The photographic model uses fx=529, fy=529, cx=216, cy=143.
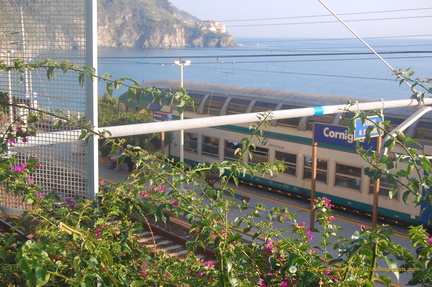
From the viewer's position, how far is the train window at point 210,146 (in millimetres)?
14750

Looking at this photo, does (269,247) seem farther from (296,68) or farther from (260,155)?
(296,68)

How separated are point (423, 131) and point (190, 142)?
7.03 m

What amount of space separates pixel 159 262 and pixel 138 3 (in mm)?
54714

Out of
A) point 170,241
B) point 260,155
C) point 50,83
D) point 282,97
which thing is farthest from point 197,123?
point 282,97

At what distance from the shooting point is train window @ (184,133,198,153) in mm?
15555

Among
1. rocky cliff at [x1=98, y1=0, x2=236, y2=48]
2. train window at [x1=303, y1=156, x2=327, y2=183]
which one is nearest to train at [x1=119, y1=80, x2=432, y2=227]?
train window at [x1=303, y1=156, x2=327, y2=183]

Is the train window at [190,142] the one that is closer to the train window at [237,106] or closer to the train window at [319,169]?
the train window at [237,106]

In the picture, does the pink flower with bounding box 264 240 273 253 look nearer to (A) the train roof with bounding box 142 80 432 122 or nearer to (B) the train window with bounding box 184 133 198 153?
(A) the train roof with bounding box 142 80 432 122

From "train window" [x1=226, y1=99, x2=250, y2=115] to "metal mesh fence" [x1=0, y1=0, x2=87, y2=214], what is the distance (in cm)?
1014

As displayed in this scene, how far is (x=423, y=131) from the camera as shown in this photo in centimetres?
1085

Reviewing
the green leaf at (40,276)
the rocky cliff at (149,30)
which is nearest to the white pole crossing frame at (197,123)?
the green leaf at (40,276)

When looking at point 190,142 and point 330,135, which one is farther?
point 190,142

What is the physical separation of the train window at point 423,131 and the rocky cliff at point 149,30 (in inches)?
1590

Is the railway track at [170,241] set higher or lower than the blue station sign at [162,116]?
lower
